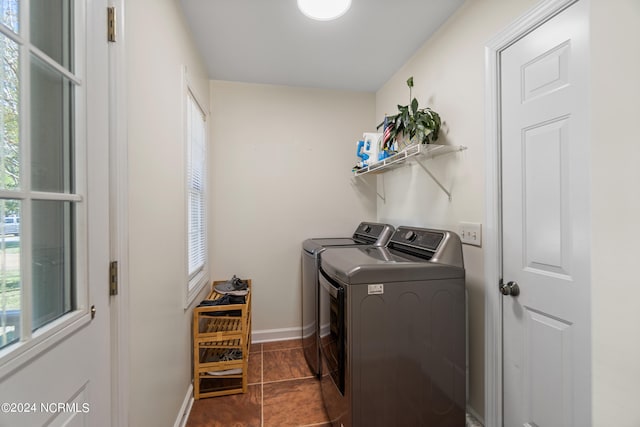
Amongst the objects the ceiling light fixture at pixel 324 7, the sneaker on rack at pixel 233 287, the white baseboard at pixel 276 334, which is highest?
the ceiling light fixture at pixel 324 7

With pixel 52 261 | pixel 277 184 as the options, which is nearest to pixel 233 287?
pixel 277 184

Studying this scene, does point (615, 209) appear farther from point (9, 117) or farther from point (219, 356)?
point (219, 356)

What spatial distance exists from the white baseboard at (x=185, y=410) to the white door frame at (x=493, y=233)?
1.68 m

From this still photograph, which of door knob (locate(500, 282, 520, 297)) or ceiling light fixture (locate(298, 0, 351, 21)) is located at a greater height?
ceiling light fixture (locate(298, 0, 351, 21))

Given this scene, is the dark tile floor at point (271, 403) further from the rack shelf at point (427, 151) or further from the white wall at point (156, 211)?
the rack shelf at point (427, 151)

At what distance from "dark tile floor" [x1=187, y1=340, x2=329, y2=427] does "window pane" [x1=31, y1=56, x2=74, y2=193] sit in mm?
1585

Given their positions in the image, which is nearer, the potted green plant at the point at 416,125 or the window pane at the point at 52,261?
the window pane at the point at 52,261

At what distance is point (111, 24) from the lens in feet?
3.00

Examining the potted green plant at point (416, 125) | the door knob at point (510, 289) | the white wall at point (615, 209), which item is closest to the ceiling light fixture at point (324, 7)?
the potted green plant at point (416, 125)

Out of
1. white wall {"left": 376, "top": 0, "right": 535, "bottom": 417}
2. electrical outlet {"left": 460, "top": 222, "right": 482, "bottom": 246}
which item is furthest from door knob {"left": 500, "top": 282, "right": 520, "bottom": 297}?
electrical outlet {"left": 460, "top": 222, "right": 482, "bottom": 246}

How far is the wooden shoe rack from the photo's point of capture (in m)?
1.83

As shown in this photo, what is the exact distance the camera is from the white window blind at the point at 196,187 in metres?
1.90

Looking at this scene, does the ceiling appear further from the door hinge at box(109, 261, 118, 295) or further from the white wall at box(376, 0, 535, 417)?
the door hinge at box(109, 261, 118, 295)

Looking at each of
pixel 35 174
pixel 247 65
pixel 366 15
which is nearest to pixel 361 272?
pixel 35 174
